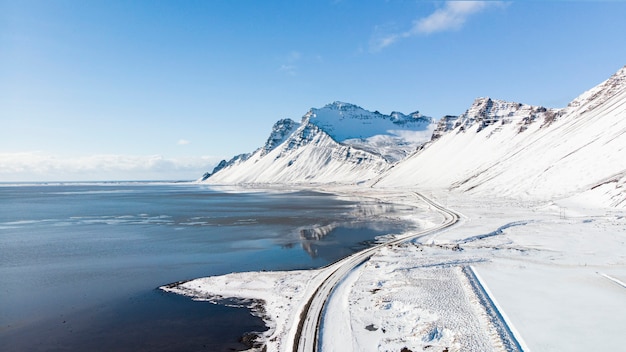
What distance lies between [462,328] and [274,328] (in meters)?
9.10

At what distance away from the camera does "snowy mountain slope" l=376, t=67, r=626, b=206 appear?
79.0 m

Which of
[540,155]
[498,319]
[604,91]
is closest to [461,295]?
[498,319]

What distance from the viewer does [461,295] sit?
73.5ft

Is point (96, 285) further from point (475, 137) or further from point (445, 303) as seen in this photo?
point (475, 137)

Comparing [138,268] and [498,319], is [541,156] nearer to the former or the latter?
[498,319]

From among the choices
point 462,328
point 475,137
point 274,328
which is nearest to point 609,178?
point 462,328

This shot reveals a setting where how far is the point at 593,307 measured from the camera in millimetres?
19781

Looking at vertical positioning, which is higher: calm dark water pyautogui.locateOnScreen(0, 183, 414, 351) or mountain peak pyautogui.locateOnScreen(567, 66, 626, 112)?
mountain peak pyautogui.locateOnScreen(567, 66, 626, 112)

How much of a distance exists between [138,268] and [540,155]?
10921 cm

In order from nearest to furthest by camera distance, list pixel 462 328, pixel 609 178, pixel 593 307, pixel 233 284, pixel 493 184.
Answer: pixel 462 328 → pixel 593 307 → pixel 233 284 → pixel 609 178 → pixel 493 184

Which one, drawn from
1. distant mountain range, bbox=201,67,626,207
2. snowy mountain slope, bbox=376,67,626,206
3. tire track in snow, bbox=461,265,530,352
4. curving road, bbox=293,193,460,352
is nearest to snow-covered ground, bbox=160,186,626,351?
tire track in snow, bbox=461,265,530,352

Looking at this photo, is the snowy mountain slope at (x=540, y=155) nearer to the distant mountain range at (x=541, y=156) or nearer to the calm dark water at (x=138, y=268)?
the distant mountain range at (x=541, y=156)

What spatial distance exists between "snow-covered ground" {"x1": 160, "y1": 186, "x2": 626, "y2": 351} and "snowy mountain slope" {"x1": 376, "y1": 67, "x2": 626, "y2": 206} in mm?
40629

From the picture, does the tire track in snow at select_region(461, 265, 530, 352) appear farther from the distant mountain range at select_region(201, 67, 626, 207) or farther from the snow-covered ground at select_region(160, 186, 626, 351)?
the distant mountain range at select_region(201, 67, 626, 207)
